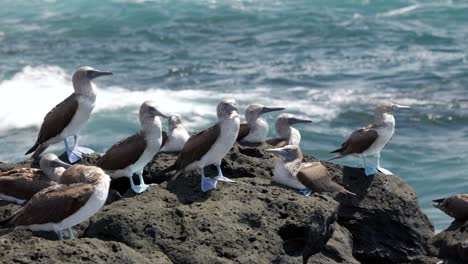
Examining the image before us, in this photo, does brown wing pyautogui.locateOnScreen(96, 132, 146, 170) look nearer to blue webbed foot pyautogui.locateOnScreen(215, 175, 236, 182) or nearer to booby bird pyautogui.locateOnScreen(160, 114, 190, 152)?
blue webbed foot pyautogui.locateOnScreen(215, 175, 236, 182)

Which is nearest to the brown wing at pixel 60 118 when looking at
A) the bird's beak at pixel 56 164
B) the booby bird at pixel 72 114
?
the booby bird at pixel 72 114

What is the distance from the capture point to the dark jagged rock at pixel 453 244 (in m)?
10.9

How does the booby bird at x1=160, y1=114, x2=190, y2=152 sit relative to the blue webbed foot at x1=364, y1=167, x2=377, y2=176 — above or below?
above

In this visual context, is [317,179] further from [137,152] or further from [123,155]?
[123,155]

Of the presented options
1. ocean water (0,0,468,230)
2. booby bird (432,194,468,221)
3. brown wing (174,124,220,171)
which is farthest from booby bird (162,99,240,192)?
ocean water (0,0,468,230)

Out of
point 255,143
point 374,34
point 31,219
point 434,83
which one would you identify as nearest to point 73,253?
point 31,219

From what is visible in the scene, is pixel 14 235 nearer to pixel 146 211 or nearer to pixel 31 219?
pixel 31 219

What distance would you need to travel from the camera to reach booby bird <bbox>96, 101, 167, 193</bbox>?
38.3 feet

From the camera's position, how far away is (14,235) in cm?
975

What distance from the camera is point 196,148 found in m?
11.8

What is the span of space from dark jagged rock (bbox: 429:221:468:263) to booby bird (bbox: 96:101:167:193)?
3378 millimetres

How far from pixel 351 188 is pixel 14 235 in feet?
14.7

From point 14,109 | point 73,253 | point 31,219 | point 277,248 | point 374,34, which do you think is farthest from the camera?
point 374,34

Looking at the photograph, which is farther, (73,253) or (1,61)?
(1,61)
